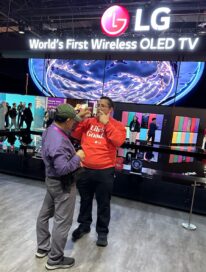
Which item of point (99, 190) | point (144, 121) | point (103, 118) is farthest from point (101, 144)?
point (144, 121)

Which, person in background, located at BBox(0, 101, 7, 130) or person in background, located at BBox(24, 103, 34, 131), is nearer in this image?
person in background, located at BBox(0, 101, 7, 130)

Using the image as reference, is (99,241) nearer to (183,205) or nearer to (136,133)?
(183,205)

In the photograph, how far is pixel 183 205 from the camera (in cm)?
373

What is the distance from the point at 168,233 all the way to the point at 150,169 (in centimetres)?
131

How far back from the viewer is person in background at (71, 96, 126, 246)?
8.05 feet

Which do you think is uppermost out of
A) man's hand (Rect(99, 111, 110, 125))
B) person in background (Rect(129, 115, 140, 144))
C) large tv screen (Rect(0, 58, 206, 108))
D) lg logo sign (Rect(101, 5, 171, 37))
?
lg logo sign (Rect(101, 5, 171, 37))

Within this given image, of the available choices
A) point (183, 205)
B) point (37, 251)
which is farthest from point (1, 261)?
point (183, 205)

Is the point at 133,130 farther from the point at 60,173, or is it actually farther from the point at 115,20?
the point at 60,173

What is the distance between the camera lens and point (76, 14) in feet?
20.9

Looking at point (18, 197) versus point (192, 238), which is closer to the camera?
point (192, 238)

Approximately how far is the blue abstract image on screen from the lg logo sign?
0.92m

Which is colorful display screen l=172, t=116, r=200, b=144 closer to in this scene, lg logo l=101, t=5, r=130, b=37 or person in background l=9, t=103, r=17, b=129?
lg logo l=101, t=5, r=130, b=37

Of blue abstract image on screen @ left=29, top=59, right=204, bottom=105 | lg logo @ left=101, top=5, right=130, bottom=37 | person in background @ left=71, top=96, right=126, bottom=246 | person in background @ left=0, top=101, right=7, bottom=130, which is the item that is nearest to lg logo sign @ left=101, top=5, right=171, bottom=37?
lg logo @ left=101, top=5, right=130, bottom=37

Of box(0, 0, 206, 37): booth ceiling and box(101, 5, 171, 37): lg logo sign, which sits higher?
box(0, 0, 206, 37): booth ceiling
